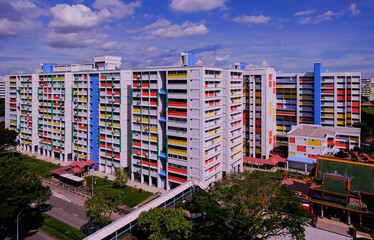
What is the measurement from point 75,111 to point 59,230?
149 ft

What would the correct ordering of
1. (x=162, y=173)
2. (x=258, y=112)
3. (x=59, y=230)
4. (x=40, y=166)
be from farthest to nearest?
1. (x=258, y=112)
2. (x=40, y=166)
3. (x=162, y=173)
4. (x=59, y=230)

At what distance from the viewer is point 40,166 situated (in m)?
83.8

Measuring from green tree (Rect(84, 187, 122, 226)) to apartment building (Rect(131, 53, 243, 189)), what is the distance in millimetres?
18235

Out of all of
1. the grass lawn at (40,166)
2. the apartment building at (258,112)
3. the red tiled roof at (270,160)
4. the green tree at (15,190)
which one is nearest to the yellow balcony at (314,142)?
the red tiled roof at (270,160)

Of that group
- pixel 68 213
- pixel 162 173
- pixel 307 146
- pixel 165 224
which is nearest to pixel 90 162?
pixel 68 213

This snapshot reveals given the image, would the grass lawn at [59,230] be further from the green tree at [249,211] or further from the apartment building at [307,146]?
the apartment building at [307,146]

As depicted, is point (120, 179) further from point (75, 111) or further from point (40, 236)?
point (75, 111)

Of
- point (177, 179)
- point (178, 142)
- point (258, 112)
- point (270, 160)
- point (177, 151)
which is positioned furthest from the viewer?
point (258, 112)

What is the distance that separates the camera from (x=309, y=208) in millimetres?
52375

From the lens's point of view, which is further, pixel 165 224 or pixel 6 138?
pixel 6 138

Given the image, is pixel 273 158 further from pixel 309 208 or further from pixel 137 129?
pixel 137 129

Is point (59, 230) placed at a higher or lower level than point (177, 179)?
lower

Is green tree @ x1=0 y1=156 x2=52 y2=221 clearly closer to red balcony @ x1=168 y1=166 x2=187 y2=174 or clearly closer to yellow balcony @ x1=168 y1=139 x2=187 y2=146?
red balcony @ x1=168 y1=166 x2=187 y2=174

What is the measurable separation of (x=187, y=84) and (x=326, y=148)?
149ft
